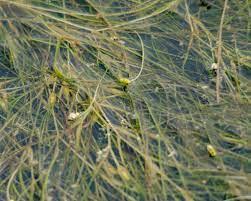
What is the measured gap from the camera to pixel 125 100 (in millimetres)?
2592

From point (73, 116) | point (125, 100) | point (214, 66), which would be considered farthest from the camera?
point (214, 66)

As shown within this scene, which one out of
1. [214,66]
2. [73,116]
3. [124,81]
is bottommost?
[73,116]

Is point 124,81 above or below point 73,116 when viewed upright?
above

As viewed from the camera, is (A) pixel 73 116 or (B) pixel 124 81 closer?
(A) pixel 73 116

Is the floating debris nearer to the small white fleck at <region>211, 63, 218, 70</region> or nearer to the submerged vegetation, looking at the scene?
the submerged vegetation

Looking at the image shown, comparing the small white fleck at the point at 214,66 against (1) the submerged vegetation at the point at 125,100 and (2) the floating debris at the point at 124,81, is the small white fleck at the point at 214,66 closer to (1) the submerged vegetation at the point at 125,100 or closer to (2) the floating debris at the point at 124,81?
(1) the submerged vegetation at the point at 125,100

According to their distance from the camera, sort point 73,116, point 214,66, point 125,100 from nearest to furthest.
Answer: point 73,116 < point 125,100 < point 214,66

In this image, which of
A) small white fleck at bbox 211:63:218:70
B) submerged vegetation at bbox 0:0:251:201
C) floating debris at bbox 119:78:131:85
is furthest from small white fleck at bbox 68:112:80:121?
small white fleck at bbox 211:63:218:70

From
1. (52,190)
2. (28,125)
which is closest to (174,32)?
(28,125)

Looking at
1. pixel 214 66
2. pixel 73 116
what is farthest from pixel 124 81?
pixel 214 66

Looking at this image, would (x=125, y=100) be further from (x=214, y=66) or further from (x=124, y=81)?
(x=214, y=66)

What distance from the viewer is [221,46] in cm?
284

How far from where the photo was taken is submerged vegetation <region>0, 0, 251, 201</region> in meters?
2.30

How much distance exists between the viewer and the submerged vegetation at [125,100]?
90.5 inches
